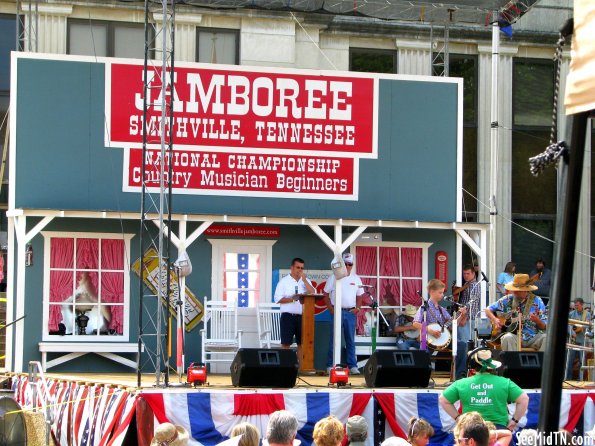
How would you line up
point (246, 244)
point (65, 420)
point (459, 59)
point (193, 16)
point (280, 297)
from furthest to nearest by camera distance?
point (459, 59) < point (193, 16) < point (246, 244) < point (280, 297) < point (65, 420)

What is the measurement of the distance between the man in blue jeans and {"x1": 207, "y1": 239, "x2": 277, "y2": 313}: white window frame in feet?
3.69

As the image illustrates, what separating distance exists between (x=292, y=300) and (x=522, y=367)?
3.80 metres

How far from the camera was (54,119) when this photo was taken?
1719 cm

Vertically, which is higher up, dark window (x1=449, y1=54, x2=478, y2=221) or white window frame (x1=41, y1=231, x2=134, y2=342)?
dark window (x1=449, y1=54, x2=478, y2=221)

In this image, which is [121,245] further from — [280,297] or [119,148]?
[280,297]

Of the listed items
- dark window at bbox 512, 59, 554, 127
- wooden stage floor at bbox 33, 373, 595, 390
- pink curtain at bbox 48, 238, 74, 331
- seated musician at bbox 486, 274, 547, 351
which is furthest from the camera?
dark window at bbox 512, 59, 554, 127

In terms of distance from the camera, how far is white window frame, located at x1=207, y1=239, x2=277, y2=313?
17719 millimetres

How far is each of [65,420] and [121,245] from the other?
11.2 ft

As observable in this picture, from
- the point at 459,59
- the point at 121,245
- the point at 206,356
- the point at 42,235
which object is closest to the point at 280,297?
the point at 206,356

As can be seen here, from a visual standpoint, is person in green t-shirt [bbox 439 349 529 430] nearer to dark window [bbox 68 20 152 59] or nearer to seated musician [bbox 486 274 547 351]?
seated musician [bbox 486 274 547 351]

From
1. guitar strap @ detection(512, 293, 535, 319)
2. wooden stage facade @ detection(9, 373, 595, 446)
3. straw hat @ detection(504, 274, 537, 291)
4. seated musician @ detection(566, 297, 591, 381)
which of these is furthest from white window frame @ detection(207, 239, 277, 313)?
seated musician @ detection(566, 297, 591, 381)

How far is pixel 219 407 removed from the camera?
13.5m

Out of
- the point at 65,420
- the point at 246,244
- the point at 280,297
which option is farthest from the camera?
the point at 246,244

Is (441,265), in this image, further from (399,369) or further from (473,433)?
(473,433)
